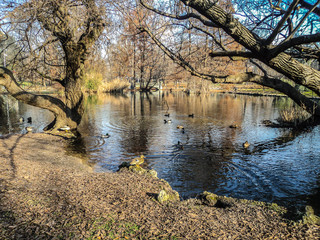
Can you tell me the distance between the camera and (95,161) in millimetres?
8094

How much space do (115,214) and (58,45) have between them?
1019 cm

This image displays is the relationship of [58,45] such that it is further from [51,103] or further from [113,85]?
[113,85]

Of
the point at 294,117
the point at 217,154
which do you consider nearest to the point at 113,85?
the point at 294,117

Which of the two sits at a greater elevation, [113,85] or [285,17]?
[285,17]

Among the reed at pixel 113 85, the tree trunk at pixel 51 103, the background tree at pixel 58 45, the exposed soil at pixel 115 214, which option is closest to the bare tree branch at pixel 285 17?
the exposed soil at pixel 115 214

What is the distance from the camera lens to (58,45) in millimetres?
11320

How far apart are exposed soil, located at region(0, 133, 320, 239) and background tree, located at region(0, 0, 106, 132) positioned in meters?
4.97

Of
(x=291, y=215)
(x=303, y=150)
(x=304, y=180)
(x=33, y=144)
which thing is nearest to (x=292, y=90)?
(x=304, y=180)

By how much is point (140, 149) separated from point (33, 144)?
13.7 ft

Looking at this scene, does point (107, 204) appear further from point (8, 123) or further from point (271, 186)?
point (8, 123)

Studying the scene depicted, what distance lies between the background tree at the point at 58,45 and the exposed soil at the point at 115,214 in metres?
4.97

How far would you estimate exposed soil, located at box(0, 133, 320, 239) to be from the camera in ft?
Answer: 10.2

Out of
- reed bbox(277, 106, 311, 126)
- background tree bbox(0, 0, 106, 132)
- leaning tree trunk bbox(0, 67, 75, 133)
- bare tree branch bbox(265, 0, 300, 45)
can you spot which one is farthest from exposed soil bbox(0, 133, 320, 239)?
reed bbox(277, 106, 311, 126)

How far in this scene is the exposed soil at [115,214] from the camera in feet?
10.2
